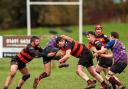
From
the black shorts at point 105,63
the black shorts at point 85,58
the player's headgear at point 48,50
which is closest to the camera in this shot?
the black shorts at point 85,58

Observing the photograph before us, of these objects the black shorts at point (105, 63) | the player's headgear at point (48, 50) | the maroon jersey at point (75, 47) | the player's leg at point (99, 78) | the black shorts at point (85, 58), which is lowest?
the player's leg at point (99, 78)

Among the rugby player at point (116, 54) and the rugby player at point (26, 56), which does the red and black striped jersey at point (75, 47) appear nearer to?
the rugby player at point (116, 54)

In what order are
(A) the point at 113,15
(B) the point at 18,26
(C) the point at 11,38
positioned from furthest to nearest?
(A) the point at 113,15 → (B) the point at 18,26 → (C) the point at 11,38

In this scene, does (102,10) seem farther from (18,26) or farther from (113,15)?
(18,26)

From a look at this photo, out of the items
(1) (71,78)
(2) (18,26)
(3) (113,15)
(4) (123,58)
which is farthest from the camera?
(3) (113,15)

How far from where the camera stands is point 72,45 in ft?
76.5

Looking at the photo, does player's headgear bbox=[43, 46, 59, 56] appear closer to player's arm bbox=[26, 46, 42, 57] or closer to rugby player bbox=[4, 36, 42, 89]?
rugby player bbox=[4, 36, 42, 89]

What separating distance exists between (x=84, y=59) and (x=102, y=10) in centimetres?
5953

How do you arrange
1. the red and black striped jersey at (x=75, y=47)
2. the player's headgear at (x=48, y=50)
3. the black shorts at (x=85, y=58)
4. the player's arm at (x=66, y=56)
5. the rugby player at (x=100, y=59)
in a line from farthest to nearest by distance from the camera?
the rugby player at (x=100, y=59) < the player's headgear at (x=48, y=50) < the black shorts at (x=85, y=58) < the red and black striped jersey at (x=75, y=47) < the player's arm at (x=66, y=56)

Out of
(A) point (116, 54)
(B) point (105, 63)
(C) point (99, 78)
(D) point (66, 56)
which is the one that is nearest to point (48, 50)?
(D) point (66, 56)

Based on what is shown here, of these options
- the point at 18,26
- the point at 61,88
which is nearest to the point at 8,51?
the point at 61,88

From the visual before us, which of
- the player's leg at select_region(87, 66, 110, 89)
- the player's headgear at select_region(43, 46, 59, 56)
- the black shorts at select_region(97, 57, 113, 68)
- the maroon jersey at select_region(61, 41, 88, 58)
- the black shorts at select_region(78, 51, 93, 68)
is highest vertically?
the maroon jersey at select_region(61, 41, 88, 58)

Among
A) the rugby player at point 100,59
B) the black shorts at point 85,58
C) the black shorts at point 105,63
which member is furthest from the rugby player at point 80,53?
the black shorts at point 105,63

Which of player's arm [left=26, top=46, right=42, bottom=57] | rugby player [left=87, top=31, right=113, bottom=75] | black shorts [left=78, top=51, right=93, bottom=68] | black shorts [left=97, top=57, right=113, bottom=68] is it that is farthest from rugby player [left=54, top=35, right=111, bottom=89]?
black shorts [left=97, top=57, right=113, bottom=68]
